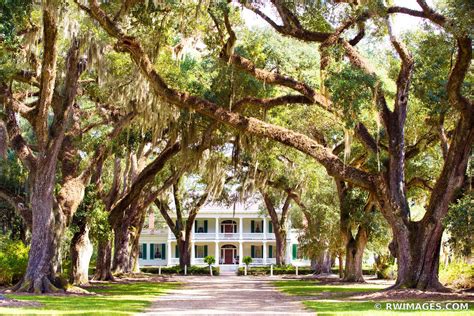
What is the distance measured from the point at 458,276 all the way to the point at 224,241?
39.9m

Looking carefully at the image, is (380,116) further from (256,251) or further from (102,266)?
(256,251)

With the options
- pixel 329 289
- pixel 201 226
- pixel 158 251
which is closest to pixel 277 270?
pixel 201 226

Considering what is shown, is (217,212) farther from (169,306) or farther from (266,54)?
(169,306)

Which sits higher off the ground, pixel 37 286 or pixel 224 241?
pixel 224 241

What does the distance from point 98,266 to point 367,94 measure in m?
16.5

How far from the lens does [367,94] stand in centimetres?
1664

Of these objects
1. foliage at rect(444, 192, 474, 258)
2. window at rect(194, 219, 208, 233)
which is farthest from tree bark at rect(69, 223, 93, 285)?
window at rect(194, 219, 208, 233)

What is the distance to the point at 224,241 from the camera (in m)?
60.7

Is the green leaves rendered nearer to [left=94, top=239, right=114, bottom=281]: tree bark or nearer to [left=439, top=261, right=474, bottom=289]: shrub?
[left=439, top=261, right=474, bottom=289]: shrub

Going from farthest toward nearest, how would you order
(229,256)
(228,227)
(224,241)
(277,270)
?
(228,227) < (229,256) < (224,241) < (277,270)

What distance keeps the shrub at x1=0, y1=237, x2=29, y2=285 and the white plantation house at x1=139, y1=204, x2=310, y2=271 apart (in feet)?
116

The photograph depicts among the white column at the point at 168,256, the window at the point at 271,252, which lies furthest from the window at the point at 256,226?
the white column at the point at 168,256

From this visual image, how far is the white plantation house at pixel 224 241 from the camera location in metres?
60.6

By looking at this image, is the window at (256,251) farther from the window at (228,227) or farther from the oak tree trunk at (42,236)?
the oak tree trunk at (42,236)
